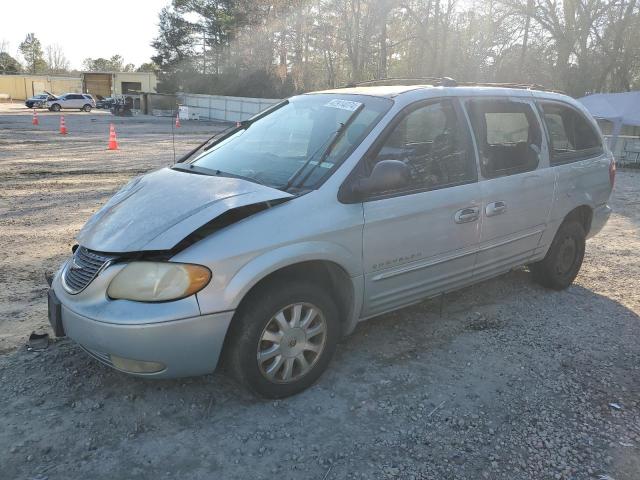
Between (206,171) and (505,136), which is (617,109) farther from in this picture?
(206,171)

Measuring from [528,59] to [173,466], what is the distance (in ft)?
111

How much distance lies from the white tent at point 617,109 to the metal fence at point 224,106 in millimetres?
21820

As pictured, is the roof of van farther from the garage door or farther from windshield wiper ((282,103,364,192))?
the garage door

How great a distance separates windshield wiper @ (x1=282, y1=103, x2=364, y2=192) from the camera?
3225 millimetres

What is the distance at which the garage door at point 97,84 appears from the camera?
7431cm

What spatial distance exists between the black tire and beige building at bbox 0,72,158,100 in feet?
236

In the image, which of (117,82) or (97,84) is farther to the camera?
(97,84)

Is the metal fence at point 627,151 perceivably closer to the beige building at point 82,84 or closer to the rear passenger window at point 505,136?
the rear passenger window at point 505,136

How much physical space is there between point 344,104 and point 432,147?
2.29 feet

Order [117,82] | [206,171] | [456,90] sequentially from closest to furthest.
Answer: [206,171]
[456,90]
[117,82]

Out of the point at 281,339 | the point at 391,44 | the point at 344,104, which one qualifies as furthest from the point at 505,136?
the point at 391,44

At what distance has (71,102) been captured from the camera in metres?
49.0

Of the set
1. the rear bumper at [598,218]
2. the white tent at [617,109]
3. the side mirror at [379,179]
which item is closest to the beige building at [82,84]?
the white tent at [617,109]

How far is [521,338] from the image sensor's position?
13.5 feet
